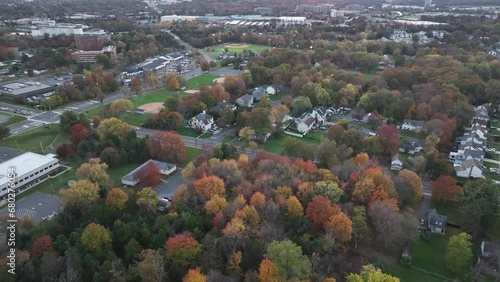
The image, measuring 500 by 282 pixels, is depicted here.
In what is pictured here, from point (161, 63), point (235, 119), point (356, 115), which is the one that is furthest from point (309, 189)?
point (161, 63)

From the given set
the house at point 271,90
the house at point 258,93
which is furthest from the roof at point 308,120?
the house at point 271,90

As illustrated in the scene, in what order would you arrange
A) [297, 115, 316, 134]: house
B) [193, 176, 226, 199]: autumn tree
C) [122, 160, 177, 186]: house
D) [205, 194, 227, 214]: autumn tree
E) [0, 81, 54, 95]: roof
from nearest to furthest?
[205, 194, 227, 214]: autumn tree → [193, 176, 226, 199]: autumn tree → [122, 160, 177, 186]: house → [297, 115, 316, 134]: house → [0, 81, 54, 95]: roof

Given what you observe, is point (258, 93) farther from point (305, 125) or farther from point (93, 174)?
point (93, 174)

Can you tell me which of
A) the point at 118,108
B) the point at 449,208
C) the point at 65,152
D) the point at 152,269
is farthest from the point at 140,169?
Answer: the point at 449,208

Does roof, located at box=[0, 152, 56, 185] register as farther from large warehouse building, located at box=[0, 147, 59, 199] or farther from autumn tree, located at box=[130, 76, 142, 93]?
autumn tree, located at box=[130, 76, 142, 93]

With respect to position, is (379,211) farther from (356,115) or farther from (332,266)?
(356,115)

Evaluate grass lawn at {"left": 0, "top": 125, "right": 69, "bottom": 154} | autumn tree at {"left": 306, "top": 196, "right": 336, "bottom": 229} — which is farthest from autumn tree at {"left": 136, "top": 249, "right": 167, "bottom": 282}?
grass lawn at {"left": 0, "top": 125, "right": 69, "bottom": 154}

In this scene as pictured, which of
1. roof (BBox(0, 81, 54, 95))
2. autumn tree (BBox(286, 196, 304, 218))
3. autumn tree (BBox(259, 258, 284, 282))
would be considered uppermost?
roof (BBox(0, 81, 54, 95))
